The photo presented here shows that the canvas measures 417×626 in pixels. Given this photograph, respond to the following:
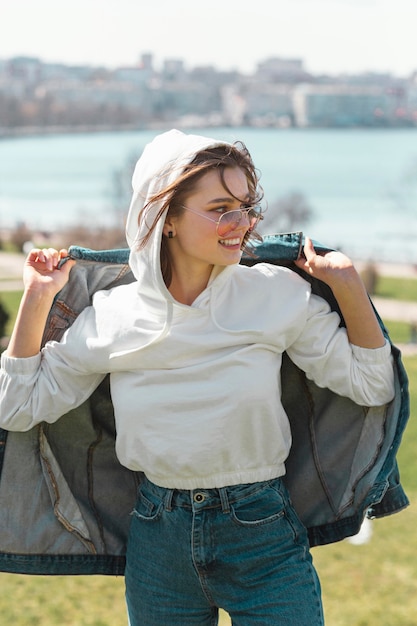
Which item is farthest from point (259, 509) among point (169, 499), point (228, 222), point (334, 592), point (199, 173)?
point (334, 592)

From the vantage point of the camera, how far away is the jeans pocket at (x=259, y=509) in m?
2.00

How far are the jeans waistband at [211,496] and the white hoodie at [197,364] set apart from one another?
17 millimetres

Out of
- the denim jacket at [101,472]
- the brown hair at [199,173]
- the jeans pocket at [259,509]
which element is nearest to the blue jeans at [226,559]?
the jeans pocket at [259,509]

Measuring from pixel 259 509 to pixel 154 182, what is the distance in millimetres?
717

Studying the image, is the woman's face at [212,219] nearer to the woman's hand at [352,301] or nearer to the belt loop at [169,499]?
the woman's hand at [352,301]

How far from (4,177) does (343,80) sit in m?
34.6

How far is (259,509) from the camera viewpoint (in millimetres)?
2012

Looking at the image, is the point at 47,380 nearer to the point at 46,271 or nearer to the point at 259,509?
the point at 46,271

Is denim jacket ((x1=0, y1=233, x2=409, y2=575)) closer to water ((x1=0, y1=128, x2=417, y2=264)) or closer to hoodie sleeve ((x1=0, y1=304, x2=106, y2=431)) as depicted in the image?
hoodie sleeve ((x1=0, y1=304, x2=106, y2=431))

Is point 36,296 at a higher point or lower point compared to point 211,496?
higher

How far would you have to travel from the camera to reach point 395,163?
82.3 metres

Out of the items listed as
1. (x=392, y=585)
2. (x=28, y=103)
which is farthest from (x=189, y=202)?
(x=28, y=103)

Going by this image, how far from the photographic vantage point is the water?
4616 centimetres

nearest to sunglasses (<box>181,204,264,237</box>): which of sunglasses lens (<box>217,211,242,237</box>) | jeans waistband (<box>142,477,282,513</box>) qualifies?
sunglasses lens (<box>217,211,242,237</box>)
